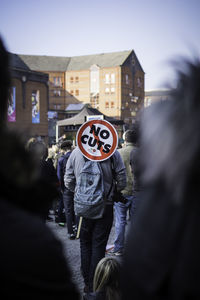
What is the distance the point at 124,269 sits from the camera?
120 cm

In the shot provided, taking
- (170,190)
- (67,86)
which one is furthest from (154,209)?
(67,86)

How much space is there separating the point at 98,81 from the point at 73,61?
977cm

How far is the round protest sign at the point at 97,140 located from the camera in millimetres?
4812

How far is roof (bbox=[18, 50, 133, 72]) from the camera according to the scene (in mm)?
72062

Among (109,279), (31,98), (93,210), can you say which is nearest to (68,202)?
(93,210)

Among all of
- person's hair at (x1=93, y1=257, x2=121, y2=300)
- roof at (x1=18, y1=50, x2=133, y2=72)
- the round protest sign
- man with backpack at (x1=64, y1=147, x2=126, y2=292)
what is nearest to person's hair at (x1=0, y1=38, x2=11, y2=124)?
person's hair at (x1=93, y1=257, x2=121, y2=300)

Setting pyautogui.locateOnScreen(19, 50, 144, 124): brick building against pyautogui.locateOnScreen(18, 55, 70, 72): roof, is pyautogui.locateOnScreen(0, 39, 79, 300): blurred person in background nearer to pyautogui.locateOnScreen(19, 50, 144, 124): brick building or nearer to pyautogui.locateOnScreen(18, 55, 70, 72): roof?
pyautogui.locateOnScreen(19, 50, 144, 124): brick building

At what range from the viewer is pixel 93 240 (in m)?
4.49

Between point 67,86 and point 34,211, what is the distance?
76.6 meters

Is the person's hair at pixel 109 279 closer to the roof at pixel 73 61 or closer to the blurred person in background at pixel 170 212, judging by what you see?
the blurred person in background at pixel 170 212

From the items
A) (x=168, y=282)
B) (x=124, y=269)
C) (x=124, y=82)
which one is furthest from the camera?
(x=124, y=82)

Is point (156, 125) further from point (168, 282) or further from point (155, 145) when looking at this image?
point (168, 282)

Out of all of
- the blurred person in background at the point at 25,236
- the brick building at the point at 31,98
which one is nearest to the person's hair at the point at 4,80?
the blurred person in background at the point at 25,236

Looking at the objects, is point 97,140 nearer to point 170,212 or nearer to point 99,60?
point 170,212
